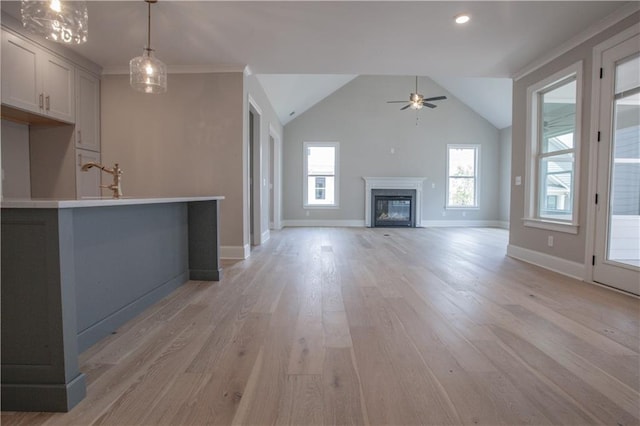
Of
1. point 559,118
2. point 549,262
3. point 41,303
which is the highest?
point 559,118

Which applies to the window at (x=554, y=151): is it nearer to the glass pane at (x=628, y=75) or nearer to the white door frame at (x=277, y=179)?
the glass pane at (x=628, y=75)

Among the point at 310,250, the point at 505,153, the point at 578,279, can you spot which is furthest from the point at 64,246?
the point at 505,153

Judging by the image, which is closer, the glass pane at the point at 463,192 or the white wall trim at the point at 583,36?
the white wall trim at the point at 583,36

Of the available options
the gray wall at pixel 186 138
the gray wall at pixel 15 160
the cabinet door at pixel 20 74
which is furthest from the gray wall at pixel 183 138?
the cabinet door at pixel 20 74

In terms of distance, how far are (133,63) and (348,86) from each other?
6711 millimetres

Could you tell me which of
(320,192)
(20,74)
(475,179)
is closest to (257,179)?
(20,74)

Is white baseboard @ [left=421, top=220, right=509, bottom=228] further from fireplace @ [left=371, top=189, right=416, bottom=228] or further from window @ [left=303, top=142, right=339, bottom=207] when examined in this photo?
window @ [left=303, top=142, right=339, bottom=207]

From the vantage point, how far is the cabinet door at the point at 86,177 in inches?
159

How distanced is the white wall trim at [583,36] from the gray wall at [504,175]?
4.82 meters

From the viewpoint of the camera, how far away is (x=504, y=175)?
8.89 metres

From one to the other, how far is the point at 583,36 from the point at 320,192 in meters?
6.45

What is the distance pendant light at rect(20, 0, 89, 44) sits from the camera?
6.89 ft

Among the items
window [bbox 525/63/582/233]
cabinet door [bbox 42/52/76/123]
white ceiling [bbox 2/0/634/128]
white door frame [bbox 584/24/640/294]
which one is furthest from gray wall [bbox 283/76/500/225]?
white door frame [bbox 584/24/640/294]

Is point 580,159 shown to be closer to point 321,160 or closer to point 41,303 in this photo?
point 41,303
